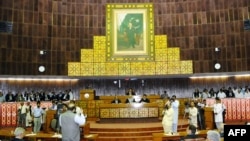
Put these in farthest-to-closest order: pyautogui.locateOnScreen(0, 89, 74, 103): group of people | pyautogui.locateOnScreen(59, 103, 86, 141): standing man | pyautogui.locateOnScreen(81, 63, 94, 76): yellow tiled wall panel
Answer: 1. pyautogui.locateOnScreen(81, 63, 94, 76): yellow tiled wall panel
2. pyautogui.locateOnScreen(0, 89, 74, 103): group of people
3. pyautogui.locateOnScreen(59, 103, 86, 141): standing man

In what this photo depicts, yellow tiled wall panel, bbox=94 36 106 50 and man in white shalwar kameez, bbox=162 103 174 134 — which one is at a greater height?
yellow tiled wall panel, bbox=94 36 106 50

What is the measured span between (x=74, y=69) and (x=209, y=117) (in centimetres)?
866

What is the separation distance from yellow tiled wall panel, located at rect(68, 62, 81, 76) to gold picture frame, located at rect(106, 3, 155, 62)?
1.85 metres

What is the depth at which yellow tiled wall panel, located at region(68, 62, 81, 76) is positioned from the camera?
18953 millimetres

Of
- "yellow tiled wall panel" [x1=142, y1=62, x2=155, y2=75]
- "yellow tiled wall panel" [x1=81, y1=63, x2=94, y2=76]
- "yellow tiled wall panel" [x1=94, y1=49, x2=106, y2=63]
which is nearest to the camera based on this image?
"yellow tiled wall panel" [x1=81, y1=63, x2=94, y2=76]

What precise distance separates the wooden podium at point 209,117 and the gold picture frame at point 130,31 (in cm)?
653

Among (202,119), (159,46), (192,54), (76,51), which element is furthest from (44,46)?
(202,119)

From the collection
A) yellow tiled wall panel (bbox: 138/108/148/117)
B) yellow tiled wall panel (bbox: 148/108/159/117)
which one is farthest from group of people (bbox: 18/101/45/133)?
yellow tiled wall panel (bbox: 148/108/159/117)

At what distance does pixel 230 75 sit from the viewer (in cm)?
1917

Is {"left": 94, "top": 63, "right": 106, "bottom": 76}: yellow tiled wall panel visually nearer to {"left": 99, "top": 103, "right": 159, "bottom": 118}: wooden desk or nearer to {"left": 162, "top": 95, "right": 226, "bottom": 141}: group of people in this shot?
{"left": 99, "top": 103, "right": 159, "bottom": 118}: wooden desk

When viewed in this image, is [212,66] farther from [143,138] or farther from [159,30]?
[143,138]

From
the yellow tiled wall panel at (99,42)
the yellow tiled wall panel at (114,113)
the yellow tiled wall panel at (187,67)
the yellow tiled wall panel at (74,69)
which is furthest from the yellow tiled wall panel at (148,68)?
the yellow tiled wall panel at (114,113)

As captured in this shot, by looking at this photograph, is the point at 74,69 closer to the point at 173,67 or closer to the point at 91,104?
the point at 91,104

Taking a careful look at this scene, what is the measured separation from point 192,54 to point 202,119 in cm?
733
